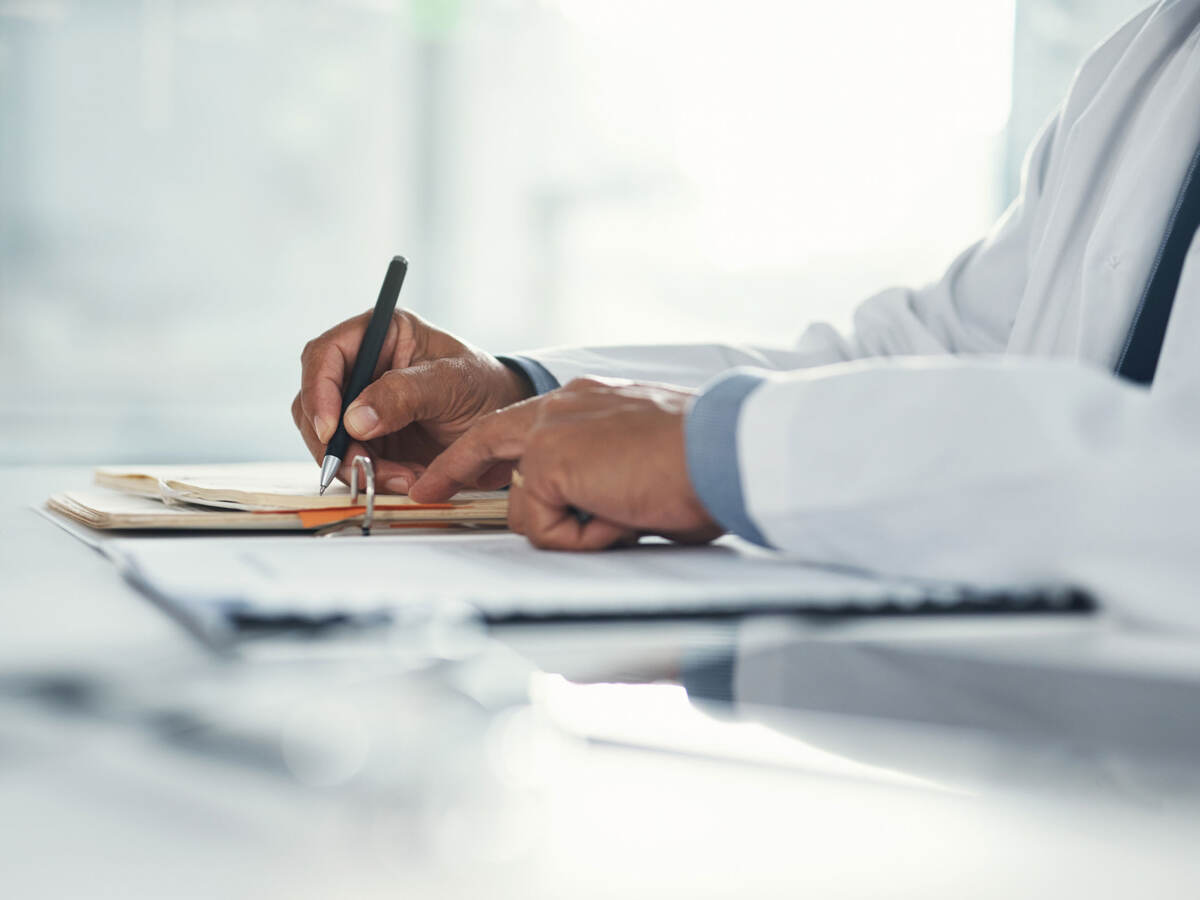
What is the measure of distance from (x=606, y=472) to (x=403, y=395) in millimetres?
324

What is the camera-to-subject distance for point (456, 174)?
97.0 inches

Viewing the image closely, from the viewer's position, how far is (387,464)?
2.39 ft

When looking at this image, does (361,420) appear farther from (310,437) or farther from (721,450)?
(721,450)

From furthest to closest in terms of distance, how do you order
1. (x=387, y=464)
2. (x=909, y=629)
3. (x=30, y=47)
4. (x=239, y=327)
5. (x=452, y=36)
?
(x=452, y=36)
(x=239, y=327)
(x=30, y=47)
(x=387, y=464)
(x=909, y=629)

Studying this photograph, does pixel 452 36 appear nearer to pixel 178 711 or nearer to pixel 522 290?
pixel 522 290

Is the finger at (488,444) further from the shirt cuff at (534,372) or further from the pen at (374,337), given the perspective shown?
the shirt cuff at (534,372)

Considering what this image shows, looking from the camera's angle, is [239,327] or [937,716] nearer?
[937,716]

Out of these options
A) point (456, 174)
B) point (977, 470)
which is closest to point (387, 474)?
point (977, 470)

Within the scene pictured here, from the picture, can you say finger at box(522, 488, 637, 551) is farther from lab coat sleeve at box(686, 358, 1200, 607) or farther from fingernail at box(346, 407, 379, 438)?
fingernail at box(346, 407, 379, 438)

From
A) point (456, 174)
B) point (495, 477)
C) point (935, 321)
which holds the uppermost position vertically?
point (456, 174)

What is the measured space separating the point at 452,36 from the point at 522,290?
585 mm

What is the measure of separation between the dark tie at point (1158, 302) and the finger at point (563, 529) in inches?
17.7

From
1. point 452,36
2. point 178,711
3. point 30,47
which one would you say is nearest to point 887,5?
point 452,36

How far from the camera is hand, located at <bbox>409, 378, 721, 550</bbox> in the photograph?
459 millimetres
